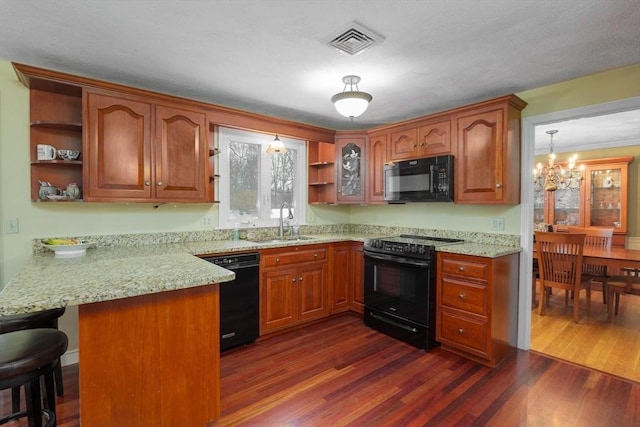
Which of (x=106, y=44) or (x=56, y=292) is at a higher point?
(x=106, y=44)

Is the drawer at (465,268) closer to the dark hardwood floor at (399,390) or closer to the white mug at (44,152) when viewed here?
the dark hardwood floor at (399,390)

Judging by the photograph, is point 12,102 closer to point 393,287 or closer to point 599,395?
point 393,287

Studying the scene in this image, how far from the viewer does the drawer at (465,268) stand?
8.55 feet

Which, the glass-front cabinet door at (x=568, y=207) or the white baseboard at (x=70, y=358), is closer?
the white baseboard at (x=70, y=358)

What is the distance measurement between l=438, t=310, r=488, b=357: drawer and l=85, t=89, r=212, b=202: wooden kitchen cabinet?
245cm

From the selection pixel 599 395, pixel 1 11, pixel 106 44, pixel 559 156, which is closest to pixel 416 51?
pixel 106 44

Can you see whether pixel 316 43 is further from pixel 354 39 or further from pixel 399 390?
pixel 399 390

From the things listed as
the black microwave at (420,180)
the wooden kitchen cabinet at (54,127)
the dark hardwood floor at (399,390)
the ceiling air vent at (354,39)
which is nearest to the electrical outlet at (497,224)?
the black microwave at (420,180)

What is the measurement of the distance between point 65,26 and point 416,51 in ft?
7.15

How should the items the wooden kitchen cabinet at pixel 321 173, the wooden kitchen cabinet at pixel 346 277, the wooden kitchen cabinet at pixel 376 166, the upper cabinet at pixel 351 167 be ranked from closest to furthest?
the wooden kitchen cabinet at pixel 346 277 < the wooden kitchen cabinet at pixel 376 166 < the upper cabinet at pixel 351 167 < the wooden kitchen cabinet at pixel 321 173

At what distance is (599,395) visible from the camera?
7.22 feet

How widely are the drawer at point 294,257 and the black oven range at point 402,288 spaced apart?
50cm

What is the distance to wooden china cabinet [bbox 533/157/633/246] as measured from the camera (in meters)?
5.43

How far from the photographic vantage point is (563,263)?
359 cm
